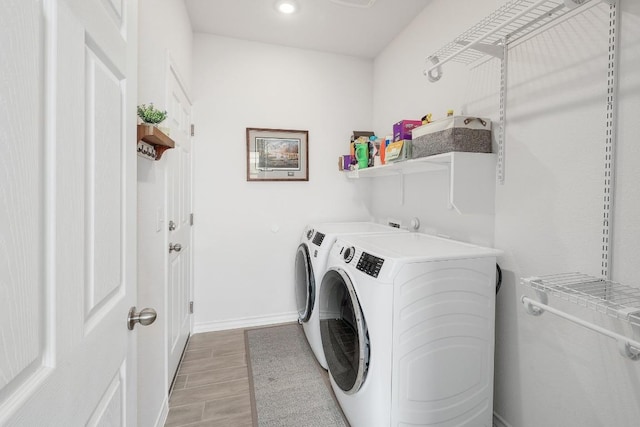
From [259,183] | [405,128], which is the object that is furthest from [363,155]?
[259,183]

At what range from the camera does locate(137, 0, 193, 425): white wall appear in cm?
134

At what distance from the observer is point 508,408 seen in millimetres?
1500

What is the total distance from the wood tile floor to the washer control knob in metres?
1.00

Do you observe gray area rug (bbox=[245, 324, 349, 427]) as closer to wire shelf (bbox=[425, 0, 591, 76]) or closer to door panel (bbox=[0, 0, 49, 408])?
door panel (bbox=[0, 0, 49, 408])

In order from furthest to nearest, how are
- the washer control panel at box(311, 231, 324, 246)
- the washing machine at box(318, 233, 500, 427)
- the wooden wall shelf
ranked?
the washer control panel at box(311, 231, 324, 246) → the washing machine at box(318, 233, 500, 427) → the wooden wall shelf

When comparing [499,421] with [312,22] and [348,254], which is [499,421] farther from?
[312,22]

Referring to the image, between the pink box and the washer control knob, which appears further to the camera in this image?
the pink box

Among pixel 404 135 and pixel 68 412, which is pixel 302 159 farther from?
pixel 68 412

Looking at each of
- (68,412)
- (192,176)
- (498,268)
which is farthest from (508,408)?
(192,176)

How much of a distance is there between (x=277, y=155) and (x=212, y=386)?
5.99 ft

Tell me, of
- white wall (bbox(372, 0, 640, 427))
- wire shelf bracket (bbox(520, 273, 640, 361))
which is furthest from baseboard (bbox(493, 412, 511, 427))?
wire shelf bracket (bbox(520, 273, 640, 361))

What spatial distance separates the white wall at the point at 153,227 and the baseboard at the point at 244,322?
0.95 meters

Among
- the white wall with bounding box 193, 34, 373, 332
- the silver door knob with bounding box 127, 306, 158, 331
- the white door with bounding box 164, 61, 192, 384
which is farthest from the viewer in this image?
the white wall with bounding box 193, 34, 373, 332

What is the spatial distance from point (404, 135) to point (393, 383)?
4.47ft
